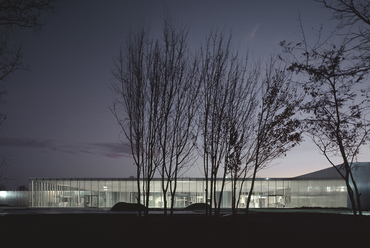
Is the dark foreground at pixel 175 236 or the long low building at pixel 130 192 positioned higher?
the dark foreground at pixel 175 236

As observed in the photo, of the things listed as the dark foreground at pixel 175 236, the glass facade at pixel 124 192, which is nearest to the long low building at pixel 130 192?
the glass facade at pixel 124 192

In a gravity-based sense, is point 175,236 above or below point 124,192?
above

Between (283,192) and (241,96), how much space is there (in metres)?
36.8

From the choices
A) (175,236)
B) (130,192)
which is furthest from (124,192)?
(175,236)

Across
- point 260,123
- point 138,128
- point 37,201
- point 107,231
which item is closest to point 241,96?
point 260,123

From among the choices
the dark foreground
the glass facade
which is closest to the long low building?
the glass facade

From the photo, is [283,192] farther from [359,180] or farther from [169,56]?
[169,56]

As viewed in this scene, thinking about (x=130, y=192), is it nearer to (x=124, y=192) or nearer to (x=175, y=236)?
(x=124, y=192)

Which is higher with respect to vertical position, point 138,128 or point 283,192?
point 138,128

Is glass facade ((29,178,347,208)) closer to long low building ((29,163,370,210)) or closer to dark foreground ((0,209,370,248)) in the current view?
long low building ((29,163,370,210))

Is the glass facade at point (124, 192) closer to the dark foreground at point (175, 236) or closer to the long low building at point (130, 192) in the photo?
the long low building at point (130, 192)

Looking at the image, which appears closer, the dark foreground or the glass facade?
the dark foreground

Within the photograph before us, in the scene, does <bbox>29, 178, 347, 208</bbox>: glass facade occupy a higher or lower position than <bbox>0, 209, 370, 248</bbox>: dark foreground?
lower

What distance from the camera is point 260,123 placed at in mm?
14938
